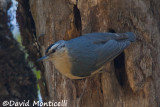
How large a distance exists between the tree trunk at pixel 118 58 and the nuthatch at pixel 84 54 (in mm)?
208

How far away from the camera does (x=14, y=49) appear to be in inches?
151

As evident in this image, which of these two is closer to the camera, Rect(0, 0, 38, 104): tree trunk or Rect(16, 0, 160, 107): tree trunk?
Rect(16, 0, 160, 107): tree trunk

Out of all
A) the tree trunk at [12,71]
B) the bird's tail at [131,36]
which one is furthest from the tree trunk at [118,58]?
the tree trunk at [12,71]

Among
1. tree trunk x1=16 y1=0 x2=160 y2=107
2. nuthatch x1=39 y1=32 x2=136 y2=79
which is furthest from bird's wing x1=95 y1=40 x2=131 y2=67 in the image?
tree trunk x1=16 y1=0 x2=160 y2=107

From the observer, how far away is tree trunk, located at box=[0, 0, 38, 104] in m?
3.58

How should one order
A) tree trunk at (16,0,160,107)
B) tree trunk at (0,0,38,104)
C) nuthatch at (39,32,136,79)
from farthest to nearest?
tree trunk at (0,0,38,104)
tree trunk at (16,0,160,107)
nuthatch at (39,32,136,79)

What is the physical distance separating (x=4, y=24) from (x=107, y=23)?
1516 millimetres

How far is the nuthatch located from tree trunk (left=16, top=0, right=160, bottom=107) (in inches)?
8.2

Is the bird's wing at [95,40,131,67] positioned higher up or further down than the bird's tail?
further down

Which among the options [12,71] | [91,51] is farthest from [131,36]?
[12,71]

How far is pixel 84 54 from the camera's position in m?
3.06

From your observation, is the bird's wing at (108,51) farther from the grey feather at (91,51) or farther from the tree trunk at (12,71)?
the tree trunk at (12,71)

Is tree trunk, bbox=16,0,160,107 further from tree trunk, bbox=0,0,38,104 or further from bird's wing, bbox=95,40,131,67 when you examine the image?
tree trunk, bbox=0,0,38,104

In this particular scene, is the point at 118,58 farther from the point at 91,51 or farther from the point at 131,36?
the point at 91,51
